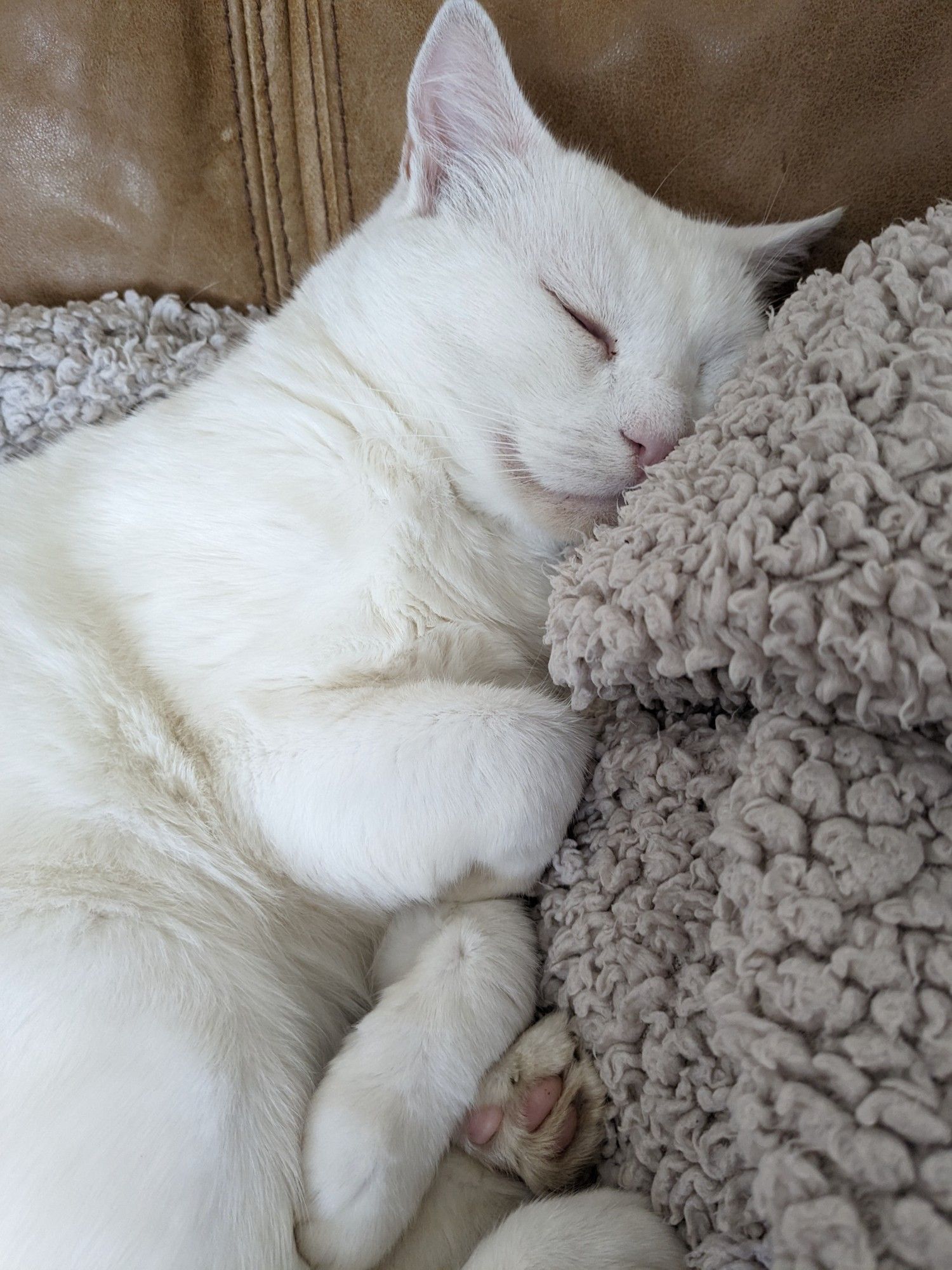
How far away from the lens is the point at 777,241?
3.67 feet

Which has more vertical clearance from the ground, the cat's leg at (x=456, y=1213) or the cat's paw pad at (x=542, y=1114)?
the cat's paw pad at (x=542, y=1114)

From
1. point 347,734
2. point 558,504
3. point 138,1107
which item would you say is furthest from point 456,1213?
point 558,504

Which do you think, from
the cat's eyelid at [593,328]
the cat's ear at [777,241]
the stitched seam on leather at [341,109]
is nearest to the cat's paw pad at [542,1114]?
the cat's eyelid at [593,328]

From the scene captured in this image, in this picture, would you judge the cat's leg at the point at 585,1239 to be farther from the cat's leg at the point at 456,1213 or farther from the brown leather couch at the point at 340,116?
the brown leather couch at the point at 340,116

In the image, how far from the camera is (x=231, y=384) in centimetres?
A: 114

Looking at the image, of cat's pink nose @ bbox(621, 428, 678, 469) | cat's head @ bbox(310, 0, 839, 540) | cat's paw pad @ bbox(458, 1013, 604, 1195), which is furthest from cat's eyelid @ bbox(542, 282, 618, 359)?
cat's paw pad @ bbox(458, 1013, 604, 1195)

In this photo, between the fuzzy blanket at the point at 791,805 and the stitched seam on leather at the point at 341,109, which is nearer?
the fuzzy blanket at the point at 791,805

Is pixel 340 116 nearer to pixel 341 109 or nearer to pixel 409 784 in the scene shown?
pixel 341 109

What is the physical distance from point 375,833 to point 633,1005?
0.91 ft

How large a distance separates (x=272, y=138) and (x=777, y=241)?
30.4 inches

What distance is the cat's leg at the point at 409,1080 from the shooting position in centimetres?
77

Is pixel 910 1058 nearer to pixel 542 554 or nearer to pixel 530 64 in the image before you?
pixel 542 554

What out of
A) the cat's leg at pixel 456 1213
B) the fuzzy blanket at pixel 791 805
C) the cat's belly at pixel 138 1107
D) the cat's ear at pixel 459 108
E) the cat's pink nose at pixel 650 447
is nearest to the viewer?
the fuzzy blanket at pixel 791 805

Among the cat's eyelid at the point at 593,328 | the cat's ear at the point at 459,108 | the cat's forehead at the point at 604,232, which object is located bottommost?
the cat's eyelid at the point at 593,328
